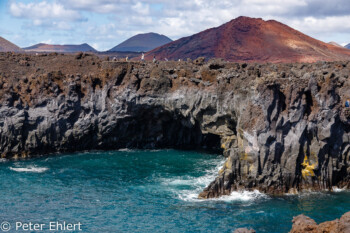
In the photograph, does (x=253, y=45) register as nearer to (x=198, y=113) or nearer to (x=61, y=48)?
(x=198, y=113)

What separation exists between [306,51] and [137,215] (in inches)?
2342

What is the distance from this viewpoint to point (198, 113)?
5300 centimetres

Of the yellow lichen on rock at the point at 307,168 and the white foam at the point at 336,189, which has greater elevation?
the yellow lichen on rock at the point at 307,168

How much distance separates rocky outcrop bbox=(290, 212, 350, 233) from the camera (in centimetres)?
2073

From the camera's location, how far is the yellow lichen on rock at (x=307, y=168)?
4025 centimetres

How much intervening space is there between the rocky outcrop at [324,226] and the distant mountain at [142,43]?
391ft

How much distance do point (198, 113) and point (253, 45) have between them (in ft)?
131

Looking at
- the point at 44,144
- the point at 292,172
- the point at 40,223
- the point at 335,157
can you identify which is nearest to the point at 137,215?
the point at 40,223

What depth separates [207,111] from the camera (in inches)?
2069

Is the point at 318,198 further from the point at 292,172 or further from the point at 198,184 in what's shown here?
the point at 198,184

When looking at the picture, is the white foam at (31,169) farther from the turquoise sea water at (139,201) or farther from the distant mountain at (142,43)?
the distant mountain at (142,43)

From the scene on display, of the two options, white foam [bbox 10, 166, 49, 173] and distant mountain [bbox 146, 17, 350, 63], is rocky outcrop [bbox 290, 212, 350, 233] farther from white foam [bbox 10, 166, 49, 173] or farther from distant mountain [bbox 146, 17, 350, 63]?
distant mountain [bbox 146, 17, 350, 63]

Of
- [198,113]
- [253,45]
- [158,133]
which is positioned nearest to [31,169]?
[158,133]

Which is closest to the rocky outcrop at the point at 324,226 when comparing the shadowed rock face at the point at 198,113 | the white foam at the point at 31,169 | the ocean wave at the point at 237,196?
the ocean wave at the point at 237,196
